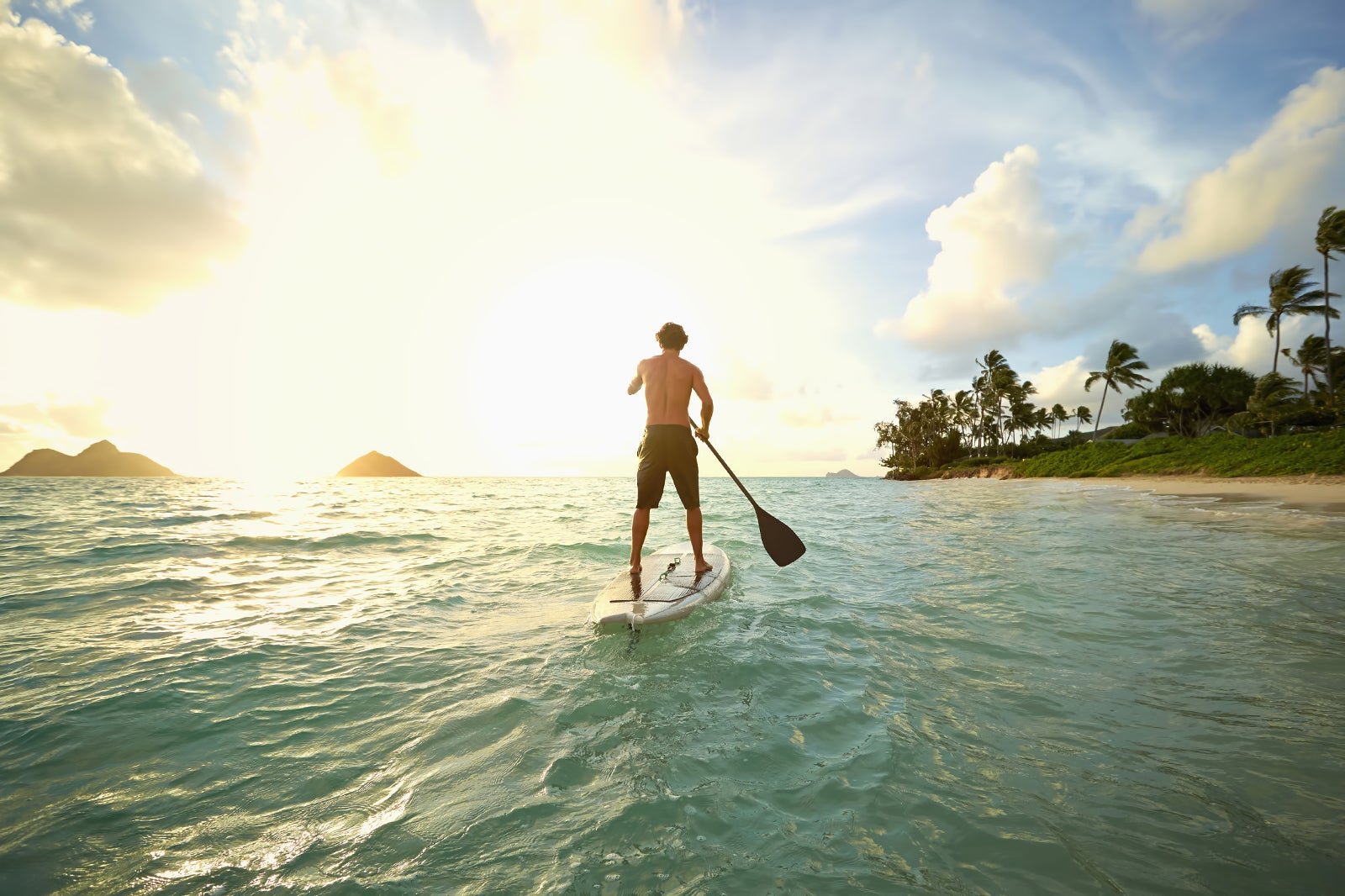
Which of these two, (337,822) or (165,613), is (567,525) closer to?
(165,613)

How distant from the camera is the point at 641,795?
2.58 meters

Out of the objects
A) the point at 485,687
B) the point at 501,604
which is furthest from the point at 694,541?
the point at 485,687

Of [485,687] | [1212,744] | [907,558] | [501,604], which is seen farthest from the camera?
[907,558]

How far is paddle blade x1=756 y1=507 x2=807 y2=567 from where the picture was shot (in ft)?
23.4

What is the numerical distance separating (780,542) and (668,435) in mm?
2436

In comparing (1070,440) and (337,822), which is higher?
(1070,440)

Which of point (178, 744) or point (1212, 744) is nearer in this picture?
point (1212, 744)

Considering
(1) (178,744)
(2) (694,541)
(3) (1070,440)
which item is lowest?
(1) (178,744)

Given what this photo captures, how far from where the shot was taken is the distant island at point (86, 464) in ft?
493

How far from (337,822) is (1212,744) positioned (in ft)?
15.0

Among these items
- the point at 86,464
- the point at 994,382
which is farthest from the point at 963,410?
the point at 86,464

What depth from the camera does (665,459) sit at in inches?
243

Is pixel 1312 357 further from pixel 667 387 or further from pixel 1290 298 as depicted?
pixel 667 387

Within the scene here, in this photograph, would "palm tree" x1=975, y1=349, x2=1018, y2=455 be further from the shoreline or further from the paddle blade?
the paddle blade
